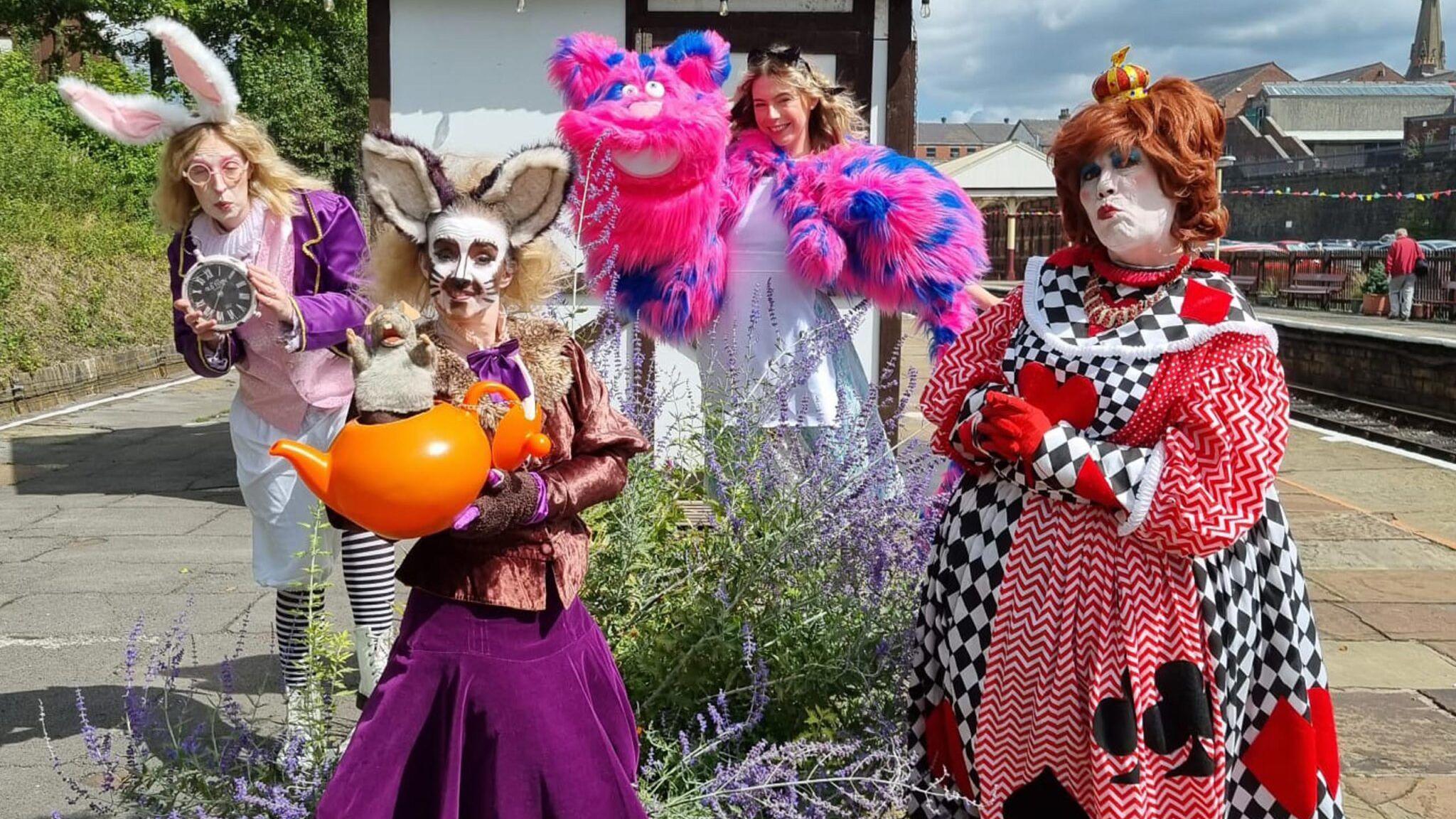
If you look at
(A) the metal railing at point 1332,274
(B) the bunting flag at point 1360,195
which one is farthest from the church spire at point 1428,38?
(A) the metal railing at point 1332,274

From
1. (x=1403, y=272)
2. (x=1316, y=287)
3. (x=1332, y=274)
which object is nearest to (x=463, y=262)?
(x=1403, y=272)

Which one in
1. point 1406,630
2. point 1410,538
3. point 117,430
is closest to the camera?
point 1406,630

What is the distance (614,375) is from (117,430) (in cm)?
753

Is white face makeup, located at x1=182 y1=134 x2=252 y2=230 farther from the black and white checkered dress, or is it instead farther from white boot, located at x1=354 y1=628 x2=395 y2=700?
the black and white checkered dress

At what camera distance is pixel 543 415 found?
2.12 metres

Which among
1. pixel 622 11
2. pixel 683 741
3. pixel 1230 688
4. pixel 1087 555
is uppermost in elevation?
→ pixel 622 11

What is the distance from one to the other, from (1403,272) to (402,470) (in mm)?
22448

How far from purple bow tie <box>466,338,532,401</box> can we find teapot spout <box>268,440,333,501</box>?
1.15ft

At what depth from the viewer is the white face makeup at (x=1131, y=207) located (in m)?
2.15

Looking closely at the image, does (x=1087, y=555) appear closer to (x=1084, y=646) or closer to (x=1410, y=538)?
(x=1084, y=646)

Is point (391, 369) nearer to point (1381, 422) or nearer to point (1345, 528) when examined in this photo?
point (1345, 528)

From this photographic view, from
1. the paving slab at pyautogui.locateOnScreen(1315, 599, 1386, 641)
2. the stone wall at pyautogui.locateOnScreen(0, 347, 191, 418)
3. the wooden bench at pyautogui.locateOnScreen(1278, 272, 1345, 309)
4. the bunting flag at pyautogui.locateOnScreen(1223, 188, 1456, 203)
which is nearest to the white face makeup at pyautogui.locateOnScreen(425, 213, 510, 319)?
the paving slab at pyautogui.locateOnScreen(1315, 599, 1386, 641)

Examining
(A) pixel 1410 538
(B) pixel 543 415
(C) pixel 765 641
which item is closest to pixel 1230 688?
(C) pixel 765 641

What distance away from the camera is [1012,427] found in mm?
2105
